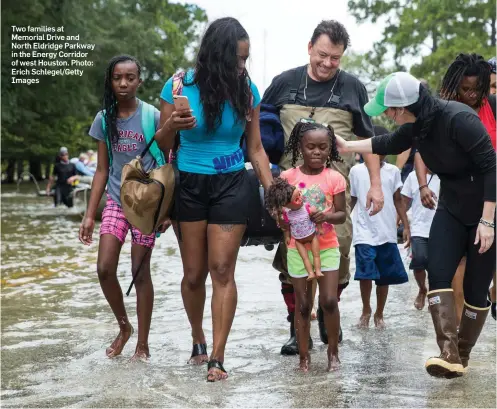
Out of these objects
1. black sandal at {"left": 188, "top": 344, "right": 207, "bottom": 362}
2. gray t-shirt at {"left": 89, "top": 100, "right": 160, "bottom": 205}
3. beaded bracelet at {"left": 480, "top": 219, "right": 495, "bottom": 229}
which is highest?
gray t-shirt at {"left": 89, "top": 100, "right": 160, "bottom": 205}

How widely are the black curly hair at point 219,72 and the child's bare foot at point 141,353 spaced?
5.39ft

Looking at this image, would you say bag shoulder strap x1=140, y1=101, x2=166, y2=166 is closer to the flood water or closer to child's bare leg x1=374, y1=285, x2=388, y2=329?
the flood water

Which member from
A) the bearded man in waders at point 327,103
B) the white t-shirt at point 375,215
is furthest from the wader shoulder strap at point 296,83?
the white t-shirt at point 375,215

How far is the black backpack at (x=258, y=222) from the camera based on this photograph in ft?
21.6

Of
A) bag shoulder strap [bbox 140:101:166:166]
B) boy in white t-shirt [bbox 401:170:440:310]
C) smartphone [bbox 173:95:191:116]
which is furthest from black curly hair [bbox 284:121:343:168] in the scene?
boy in white t-shirt [bbox 401:170:440:310]

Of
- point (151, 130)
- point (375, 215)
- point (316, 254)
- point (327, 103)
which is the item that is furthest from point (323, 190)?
point (375, 215)

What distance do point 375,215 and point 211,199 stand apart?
9.28 ft

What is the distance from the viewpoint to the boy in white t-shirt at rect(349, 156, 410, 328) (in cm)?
Answer: 862

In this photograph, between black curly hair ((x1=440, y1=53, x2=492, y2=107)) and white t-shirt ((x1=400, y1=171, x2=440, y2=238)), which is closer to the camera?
black curly hair ((x1=440, y1=53, x2=492, y2=107))

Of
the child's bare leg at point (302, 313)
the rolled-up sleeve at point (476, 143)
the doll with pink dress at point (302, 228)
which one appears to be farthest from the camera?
the child's bare leg at point (302, 313)

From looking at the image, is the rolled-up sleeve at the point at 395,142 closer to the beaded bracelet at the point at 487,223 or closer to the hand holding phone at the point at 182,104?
the beaded bracelet at the point at 487,223

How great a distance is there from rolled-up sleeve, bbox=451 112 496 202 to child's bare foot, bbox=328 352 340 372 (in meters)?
1.52

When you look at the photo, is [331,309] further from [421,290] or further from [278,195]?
[421,290]

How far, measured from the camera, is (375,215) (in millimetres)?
8875
